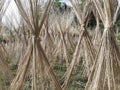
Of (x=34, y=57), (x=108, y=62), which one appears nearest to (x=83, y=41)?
(x=34, y=57)

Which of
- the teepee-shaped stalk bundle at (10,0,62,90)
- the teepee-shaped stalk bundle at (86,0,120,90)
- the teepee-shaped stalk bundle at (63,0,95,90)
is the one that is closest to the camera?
the teepee-shaped stalk bundle at (86,0,120,90)

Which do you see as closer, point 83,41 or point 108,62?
point 108,62

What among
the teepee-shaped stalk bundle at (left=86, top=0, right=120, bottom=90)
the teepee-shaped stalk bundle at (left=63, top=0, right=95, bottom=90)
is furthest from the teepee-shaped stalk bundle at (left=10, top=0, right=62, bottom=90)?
the teepee-shaped stalk bundle at (left=63, top=0, right=95, bottom=90)

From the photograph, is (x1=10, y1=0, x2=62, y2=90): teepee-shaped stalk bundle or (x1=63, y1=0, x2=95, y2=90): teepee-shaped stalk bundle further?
(x1=63, y1=0, x2=95, y2=90): teepee-shaped stalk bundle

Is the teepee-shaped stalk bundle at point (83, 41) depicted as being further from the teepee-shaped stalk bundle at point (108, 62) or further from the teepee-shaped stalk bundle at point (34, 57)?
the teepee-shaped stalk bundle at point (108, 62)

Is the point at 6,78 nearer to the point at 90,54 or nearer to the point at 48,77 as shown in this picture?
the point at 48,77

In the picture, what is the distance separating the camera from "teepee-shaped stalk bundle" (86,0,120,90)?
421 cm

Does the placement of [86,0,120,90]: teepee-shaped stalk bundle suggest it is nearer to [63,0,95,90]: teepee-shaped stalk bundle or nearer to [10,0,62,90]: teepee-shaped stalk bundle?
[10,0,62,90]: teepee-shaped stalk bundle

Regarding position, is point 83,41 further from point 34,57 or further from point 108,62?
point 108,62

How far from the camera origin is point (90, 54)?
6840mm

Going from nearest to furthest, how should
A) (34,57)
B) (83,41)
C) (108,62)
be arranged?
(108,62) < (34,57) < (83,41)

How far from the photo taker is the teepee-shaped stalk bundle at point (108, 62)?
421cm

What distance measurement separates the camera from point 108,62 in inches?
167

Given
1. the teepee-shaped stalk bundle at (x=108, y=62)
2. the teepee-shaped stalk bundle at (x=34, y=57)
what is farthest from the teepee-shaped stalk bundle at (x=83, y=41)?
the teepee-shaped stalk bundle at (x=108, y=62)
